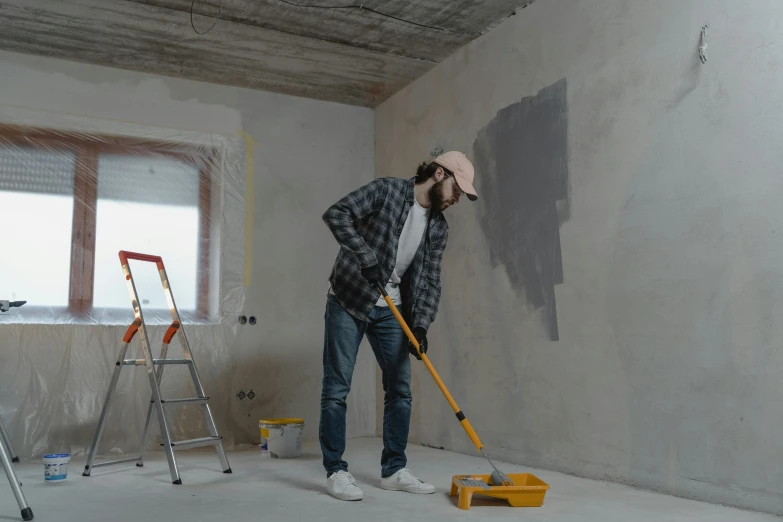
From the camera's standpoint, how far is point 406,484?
2496mm

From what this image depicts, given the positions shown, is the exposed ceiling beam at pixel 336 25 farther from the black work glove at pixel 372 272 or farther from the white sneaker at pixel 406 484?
the white sneaker at pixel 406 484

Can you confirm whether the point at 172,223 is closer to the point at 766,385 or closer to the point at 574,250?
the point at 574,250

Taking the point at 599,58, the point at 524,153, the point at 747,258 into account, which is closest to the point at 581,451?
the point at 747,258

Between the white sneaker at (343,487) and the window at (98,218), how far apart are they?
6.15 feet

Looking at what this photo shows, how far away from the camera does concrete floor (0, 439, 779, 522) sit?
84.8 inches

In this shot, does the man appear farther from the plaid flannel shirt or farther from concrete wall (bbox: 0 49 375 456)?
concrete wall (bbox: 0 49 375 456)

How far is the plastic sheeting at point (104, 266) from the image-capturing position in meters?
3.55

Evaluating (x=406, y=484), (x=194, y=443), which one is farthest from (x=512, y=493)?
(x=194, y=443)

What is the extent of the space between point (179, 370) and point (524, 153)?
225 centimetres

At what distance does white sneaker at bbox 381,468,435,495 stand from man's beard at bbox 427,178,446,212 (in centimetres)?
99

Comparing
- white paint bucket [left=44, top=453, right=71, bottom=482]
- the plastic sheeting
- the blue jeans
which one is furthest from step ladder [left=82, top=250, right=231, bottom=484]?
the blue jeans

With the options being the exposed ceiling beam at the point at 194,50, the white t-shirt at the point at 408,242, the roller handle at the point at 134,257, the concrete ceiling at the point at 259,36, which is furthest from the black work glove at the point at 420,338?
the exposed ceiling beam at the point at 194,50

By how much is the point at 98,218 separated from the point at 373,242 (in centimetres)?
202

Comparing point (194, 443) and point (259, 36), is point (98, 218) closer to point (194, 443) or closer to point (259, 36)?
point (259, 36)
